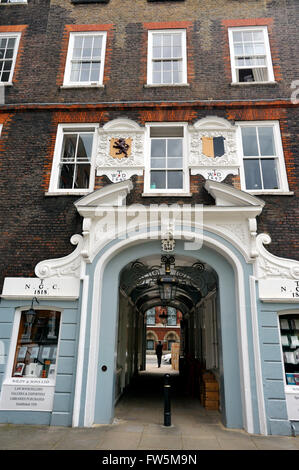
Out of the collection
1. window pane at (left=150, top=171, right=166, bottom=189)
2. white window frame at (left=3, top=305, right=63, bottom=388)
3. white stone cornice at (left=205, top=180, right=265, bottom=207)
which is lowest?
white window frame at (left=3, top=305, right=63, bottom=388)

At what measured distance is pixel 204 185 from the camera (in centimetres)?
855

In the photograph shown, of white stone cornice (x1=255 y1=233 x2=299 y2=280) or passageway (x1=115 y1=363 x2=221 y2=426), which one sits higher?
white stone cornice (x1=255 y1=233 x2=299 y2=280)

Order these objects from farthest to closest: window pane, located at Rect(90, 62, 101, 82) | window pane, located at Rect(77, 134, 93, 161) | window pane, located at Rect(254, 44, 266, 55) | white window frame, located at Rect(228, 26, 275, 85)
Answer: window pane, located at Rect(90, 62, 101, 82)
window pane, located at Rect(254, 44, 266, 55)
white window frame, located at Rect(228, 26, 275, 85)
window pane, located at Rect(77, 134, 93, 161)

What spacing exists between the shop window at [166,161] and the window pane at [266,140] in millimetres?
2220

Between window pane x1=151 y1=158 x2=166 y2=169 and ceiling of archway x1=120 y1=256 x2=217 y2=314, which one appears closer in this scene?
ceiling of archway x1=120 y1=256 x2=217 y2=314

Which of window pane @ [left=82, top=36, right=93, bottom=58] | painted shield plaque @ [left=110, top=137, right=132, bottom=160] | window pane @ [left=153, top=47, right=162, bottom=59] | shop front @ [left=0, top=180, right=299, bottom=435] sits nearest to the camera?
shop front @ [left=0, top=180, right=299, bottom=435]

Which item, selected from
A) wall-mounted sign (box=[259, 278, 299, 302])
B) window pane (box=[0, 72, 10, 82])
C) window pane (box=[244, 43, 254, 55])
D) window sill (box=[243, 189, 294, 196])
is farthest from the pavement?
window pane (box=[244, 43, 254, 55])

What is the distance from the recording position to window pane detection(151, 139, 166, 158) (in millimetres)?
9297

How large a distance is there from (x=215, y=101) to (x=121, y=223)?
4.67 metres

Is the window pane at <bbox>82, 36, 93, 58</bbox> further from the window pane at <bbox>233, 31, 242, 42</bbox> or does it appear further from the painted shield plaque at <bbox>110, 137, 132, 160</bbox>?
the window pane at <bbox>233, 31, 242, 42</bbox>

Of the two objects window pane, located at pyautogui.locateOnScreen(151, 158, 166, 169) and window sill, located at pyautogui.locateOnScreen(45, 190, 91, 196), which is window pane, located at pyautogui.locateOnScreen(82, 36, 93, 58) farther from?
window sill, located at pyautogui.locateOnScreen(45, 190, 91, 196)

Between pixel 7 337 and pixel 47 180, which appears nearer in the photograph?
pixel 7 337
